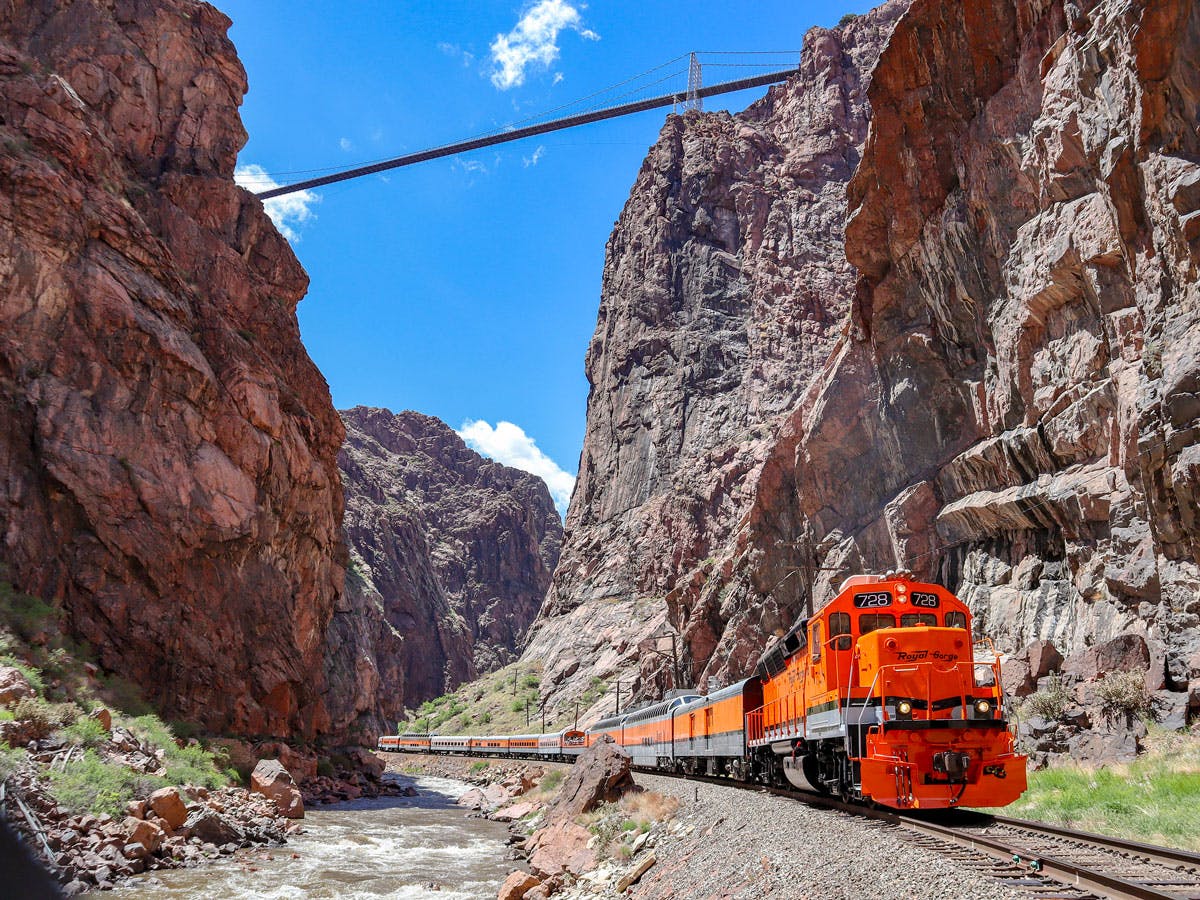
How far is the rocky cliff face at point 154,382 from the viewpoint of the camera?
32500mm

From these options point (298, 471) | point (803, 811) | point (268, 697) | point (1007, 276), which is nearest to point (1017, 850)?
point (803, 811)

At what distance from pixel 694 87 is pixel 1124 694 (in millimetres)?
122408

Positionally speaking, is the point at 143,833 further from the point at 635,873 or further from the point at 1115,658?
the point at 1115,658

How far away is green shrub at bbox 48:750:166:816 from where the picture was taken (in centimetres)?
1995

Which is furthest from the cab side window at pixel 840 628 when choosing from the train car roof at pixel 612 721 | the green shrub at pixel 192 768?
the train car roof at pixel 612 721

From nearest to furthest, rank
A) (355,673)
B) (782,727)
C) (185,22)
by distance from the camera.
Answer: (782,727) < (185,22) < (355,673)

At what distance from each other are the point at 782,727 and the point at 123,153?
43.0 metres

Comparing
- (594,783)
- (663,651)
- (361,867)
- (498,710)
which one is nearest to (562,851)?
(594,783)

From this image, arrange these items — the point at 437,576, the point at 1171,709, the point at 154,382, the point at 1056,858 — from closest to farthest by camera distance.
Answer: the point at 1056,858 → the point at 1171,709 → the point at 154,382 → the point at 437,576

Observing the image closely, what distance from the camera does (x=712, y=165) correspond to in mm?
107125

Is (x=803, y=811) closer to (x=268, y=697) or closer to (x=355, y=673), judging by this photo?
(x=268, y=697)

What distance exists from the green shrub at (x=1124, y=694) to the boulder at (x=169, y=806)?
2304 centimetres

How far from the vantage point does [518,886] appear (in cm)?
1752

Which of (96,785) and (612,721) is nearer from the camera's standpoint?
(96,785)
